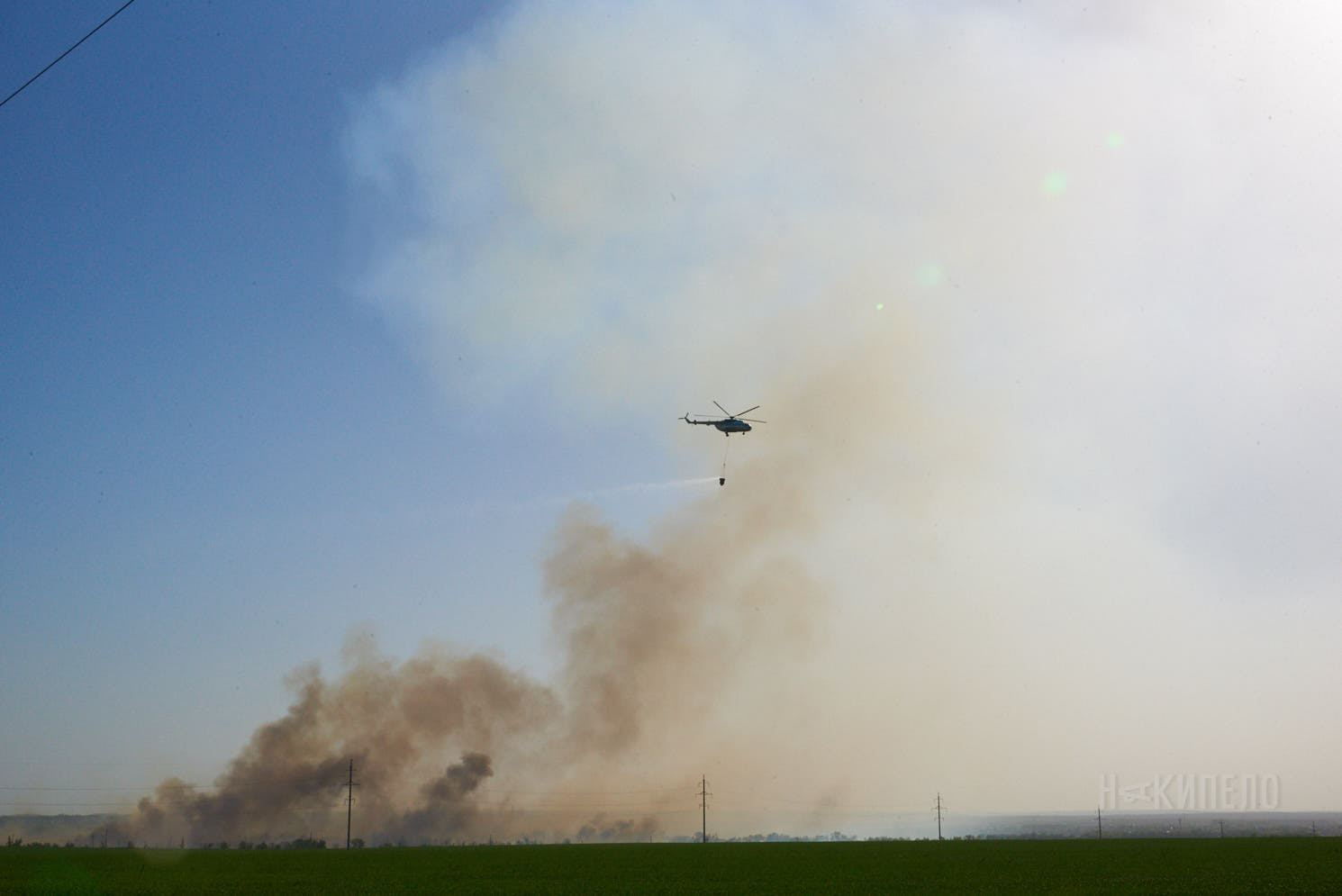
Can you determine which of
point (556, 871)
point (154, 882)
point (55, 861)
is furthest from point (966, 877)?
point (55, 861)

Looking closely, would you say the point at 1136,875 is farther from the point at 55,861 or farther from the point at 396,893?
the point at 55,861

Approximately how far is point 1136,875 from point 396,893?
4751 centimetres

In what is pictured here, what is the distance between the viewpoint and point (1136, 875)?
7194cm

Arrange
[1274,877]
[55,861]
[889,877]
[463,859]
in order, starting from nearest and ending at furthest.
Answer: [1274,877] → [889,877] → [55,861] → [463,859]

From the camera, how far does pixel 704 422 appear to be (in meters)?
82.6

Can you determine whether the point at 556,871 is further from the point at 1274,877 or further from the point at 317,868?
the point at 1274,877

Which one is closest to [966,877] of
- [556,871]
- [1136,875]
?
[1136,875]

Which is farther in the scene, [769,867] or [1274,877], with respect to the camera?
[769,867]

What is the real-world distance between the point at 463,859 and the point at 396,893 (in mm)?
54785

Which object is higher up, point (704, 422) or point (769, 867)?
point (704, 422)

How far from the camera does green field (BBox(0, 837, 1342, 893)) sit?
64.6 meters

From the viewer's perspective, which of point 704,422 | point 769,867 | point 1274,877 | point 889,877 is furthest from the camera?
point 769,867

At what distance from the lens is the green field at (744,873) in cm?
6462

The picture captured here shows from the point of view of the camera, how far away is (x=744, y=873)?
3285 inches
